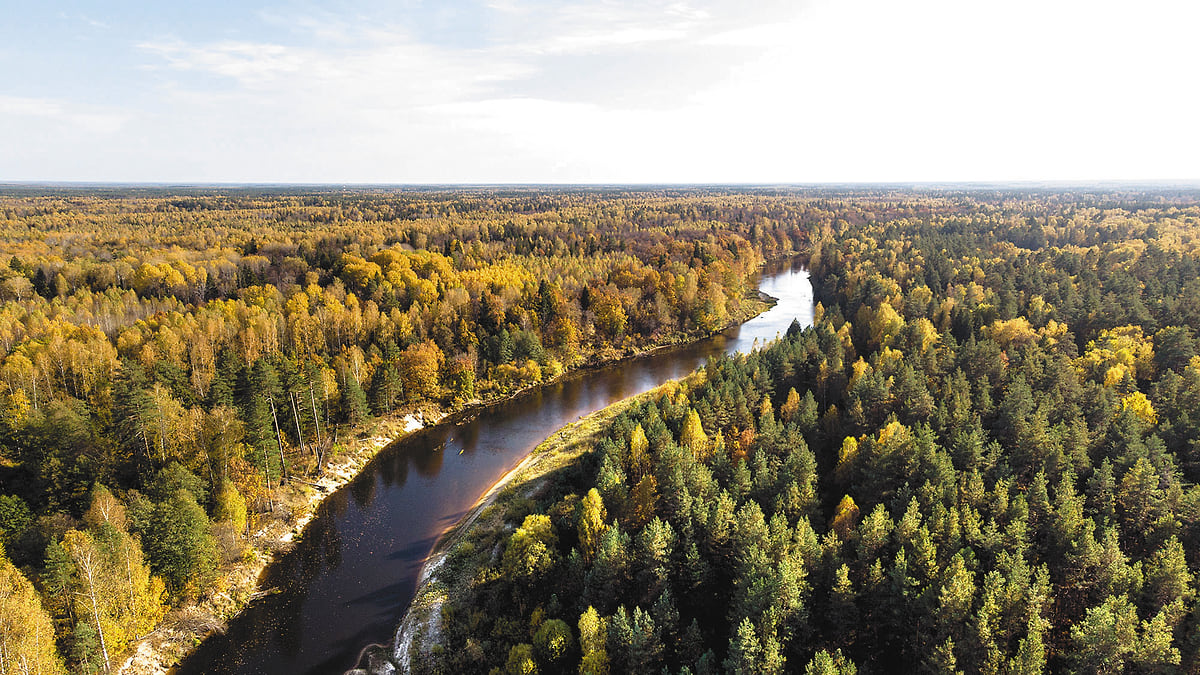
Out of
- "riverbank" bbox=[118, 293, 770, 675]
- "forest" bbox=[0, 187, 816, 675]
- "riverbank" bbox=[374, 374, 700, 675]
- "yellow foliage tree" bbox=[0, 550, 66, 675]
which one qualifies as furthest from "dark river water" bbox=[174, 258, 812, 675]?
"yellow foliage tree" bbox=[0, 550, 66, 675]

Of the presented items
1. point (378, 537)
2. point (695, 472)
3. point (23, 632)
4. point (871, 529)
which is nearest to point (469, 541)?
point (378, 537)

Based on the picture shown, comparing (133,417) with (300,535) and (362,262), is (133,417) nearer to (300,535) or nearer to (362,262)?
(300,535)

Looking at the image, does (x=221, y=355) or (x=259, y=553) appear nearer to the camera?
(x=259, y=553)

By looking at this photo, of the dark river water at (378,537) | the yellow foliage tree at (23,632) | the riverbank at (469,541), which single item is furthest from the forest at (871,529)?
the yellow foliage tree at (23,632)

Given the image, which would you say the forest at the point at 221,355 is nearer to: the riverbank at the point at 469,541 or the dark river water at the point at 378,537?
the dark river water at the point at 378,537

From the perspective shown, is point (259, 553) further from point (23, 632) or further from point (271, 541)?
point (23, 632)

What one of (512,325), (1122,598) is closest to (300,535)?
(512,325)
